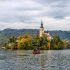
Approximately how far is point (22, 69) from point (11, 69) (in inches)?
98.6

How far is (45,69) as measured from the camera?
2749 inches

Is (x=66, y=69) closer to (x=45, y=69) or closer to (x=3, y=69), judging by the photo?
(x=45, y=69)

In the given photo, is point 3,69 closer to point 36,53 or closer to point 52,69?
point 52,69

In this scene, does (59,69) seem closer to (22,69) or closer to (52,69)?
(52,69)

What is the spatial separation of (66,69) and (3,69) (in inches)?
562

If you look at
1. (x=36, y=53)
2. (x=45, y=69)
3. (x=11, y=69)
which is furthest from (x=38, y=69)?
(x=36, y=53)

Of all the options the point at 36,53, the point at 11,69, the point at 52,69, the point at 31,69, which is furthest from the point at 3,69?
the point at 36,53

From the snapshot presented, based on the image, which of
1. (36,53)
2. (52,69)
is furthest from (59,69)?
(36,53)

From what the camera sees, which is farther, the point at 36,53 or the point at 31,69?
the point at 36,53

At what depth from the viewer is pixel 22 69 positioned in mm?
68938

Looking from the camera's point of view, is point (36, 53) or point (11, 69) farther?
point (36, 53)

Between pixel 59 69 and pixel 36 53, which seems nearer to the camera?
pixel 59 69

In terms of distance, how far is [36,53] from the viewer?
145750mm

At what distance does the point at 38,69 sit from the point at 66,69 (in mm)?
6398
